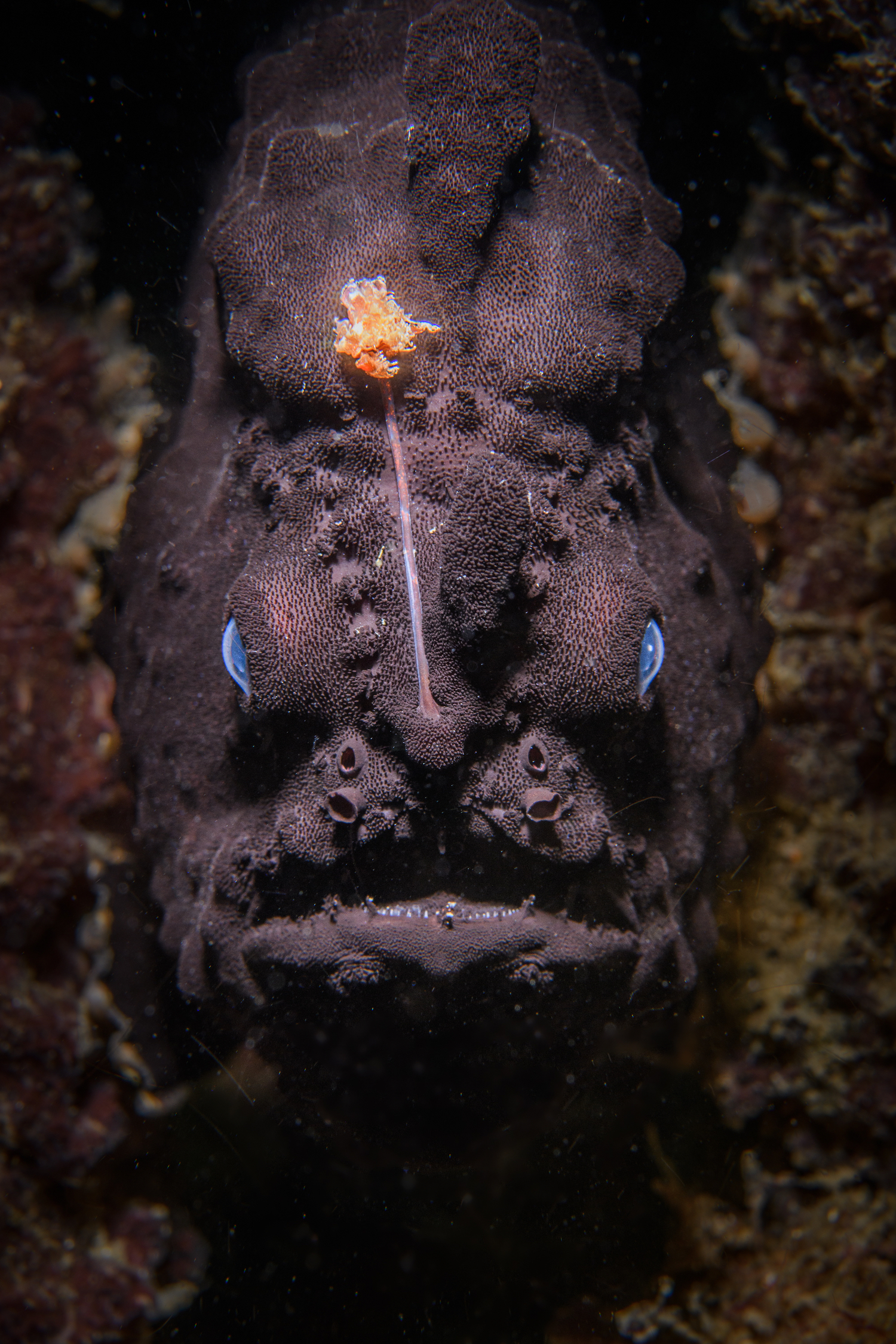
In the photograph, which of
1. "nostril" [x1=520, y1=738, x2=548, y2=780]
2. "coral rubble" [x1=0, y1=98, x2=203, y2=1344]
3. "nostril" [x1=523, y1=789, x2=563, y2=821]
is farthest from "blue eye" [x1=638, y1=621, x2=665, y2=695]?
"coral rubble" [x1=0, y1=98, x2=203, y2=1344]

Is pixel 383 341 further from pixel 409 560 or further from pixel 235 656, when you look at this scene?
pixel 235 656

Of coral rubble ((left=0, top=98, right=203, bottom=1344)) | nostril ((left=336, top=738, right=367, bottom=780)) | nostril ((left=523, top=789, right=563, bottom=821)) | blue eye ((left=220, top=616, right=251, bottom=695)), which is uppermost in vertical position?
nostril ((left=523, top=789, right=563, bottom=821))

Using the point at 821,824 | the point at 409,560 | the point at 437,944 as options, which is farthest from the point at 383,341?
the point at 821,824

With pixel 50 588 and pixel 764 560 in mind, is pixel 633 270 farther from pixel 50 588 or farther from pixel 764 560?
pixel 50 588

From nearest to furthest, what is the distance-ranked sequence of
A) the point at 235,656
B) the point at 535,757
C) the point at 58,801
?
the point at 535,757, the point at 235,656, the point at 58,801

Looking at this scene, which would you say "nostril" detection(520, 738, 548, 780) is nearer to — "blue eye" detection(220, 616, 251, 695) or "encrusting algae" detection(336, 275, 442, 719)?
"blue eye" detection(220, 616, 251, 695)

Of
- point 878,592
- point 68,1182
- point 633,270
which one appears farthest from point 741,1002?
point 633,270

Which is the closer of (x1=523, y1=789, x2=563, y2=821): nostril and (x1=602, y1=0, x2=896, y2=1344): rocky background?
(x1=523, y1=789, x2=563, y2=821): nostril
